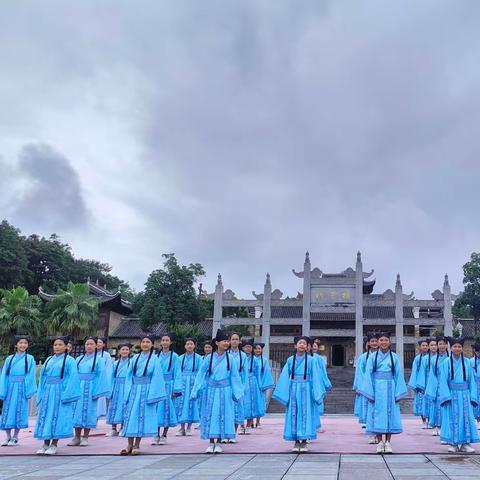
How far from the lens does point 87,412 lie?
32.0ft

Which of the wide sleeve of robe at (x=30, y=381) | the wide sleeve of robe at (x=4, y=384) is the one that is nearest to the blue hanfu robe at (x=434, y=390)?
the wide sleeve of robe at (x=30, y=381)

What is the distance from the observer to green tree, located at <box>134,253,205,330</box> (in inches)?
1184

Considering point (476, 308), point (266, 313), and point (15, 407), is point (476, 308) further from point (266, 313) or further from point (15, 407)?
point (15, 407)

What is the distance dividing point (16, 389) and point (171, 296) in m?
20.5

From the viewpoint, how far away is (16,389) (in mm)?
9883

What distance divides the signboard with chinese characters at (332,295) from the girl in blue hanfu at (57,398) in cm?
2201

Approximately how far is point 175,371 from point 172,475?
16.1 feet

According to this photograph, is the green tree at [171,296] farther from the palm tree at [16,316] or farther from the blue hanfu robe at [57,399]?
the blue hanfu robe at [57,399]

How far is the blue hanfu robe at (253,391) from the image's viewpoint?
12.2 meters

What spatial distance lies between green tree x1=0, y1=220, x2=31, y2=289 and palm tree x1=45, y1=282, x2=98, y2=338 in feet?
55.0

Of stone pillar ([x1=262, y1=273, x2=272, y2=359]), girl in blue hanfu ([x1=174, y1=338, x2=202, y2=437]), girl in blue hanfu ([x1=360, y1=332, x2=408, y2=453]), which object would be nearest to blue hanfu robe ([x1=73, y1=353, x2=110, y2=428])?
girl in blue hanfu ([x1=174, y1=338, x2=202, y2=437])

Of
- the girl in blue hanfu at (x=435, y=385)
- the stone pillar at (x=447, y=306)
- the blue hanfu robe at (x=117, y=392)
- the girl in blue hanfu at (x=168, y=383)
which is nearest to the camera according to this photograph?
the girl in blue hanfu at (x=435, y=385)

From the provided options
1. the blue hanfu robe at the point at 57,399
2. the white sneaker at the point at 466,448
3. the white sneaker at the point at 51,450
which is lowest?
the white sneaker at the point at 51,450

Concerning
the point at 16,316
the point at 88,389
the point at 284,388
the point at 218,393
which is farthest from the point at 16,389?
the point at 16,316
